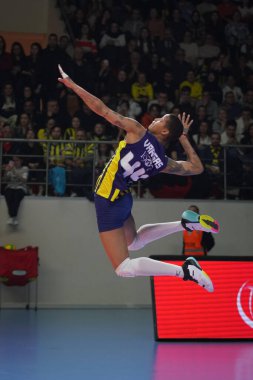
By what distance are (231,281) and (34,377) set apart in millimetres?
4330

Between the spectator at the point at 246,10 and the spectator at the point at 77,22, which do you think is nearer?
the spectator at the point at 77,22

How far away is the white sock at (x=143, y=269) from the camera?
26.2ft

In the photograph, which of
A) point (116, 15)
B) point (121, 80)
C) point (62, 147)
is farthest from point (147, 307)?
point (116, 15)

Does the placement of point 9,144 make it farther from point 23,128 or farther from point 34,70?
point 34,70

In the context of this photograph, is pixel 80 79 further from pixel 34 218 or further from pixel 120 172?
pixel 120 172

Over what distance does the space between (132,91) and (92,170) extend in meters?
2.35

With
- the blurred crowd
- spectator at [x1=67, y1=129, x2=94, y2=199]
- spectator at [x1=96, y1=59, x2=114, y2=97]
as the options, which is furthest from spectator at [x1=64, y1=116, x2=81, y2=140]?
spectator at [x1=96, y1=59, x2=114, y2=97]

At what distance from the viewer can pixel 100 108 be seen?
766cm

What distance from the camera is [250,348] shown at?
10.8 m

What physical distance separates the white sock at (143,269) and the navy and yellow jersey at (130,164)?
740 millimetres

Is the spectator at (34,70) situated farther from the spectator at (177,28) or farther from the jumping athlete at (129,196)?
the jumping athlete at (129,196)

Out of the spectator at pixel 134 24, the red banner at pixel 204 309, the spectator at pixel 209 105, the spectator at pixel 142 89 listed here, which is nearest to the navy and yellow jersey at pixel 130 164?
the red banner at pixel 204 309

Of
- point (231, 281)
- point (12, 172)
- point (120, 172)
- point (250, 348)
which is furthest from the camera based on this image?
point (12, 172)

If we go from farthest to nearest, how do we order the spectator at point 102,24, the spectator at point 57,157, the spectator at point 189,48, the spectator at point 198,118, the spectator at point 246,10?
the spectator at point 246,10 < the spectator at point 189,48 < the spectator at point 102,24 < the spectator at point 198,118 < the spectator at point 57,157
